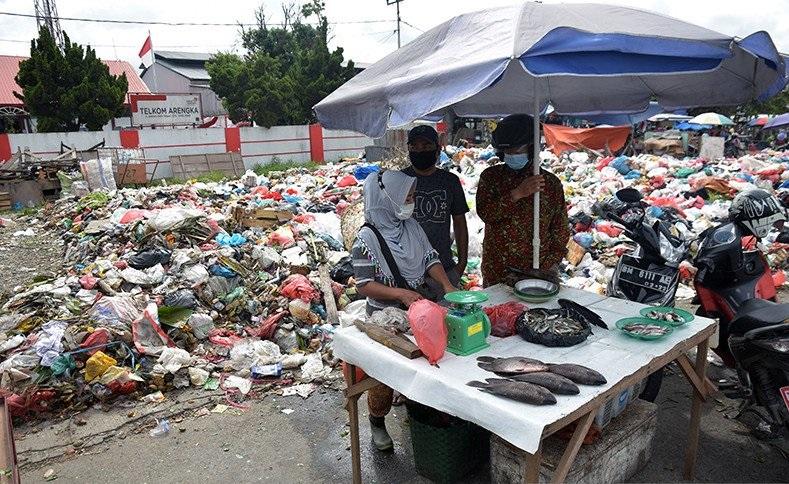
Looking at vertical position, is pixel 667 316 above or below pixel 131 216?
above

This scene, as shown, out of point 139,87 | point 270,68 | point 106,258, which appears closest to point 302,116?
point 270,68

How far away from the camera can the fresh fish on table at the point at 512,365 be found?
2102 millimetres

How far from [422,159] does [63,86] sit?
61.7 feet

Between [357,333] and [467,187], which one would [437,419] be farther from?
[467,187]

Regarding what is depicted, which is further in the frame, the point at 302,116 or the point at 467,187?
the point at 302,116

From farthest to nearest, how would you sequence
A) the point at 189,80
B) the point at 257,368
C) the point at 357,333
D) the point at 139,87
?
the point at 189,80
the point at 139,87
the point at 257,368
the point at 357,333

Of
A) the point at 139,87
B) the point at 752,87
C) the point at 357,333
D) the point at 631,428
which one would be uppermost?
the point at 139,87

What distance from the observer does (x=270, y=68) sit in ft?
80.9

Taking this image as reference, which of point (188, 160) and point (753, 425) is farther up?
point (188, 160)

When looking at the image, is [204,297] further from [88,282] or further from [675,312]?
[675,312]

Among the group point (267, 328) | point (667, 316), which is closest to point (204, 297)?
point (267, 328)

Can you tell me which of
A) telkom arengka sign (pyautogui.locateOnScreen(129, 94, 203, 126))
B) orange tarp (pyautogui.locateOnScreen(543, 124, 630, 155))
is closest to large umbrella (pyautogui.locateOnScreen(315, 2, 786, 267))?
Result: orange tarp (pyautogui.locateOnScreen(543, 124, 630, 155))

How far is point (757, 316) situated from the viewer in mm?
2869

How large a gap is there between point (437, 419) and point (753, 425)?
2.14 metres
